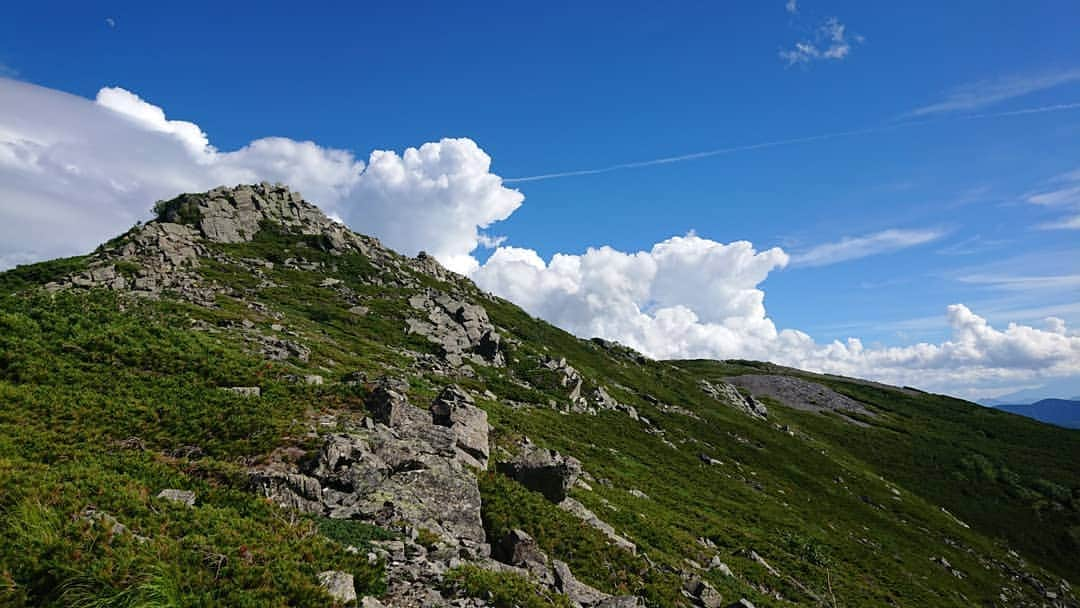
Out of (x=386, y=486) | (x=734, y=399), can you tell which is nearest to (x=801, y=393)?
(x=734, y=399)

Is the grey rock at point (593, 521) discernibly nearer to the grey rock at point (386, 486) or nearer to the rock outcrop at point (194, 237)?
the grey rock at point (386, 486)

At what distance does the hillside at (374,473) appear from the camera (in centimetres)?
1302

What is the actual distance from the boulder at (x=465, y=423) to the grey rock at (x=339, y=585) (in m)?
12.3

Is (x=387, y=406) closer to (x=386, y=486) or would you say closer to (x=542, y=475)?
(x=386, y=486)

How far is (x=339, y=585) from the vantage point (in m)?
12.4

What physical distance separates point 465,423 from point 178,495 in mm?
14680

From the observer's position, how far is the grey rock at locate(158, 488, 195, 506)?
1488cm

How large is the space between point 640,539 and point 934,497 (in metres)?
94.1

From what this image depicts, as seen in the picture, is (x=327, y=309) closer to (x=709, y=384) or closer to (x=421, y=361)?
(x=421, y=361)

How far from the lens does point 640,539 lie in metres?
27.9

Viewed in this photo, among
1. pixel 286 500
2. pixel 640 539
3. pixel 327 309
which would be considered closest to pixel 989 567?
pixel 640 539

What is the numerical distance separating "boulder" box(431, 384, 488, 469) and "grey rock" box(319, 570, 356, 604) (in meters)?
12.3

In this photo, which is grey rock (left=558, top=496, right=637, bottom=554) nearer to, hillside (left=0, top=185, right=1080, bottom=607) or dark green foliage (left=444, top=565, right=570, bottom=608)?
hillside (left=0, top=185, right=1080, bottom=607)

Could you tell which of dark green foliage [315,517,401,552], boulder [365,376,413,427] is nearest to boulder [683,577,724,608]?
dark green foliage [315,517,401,552]
